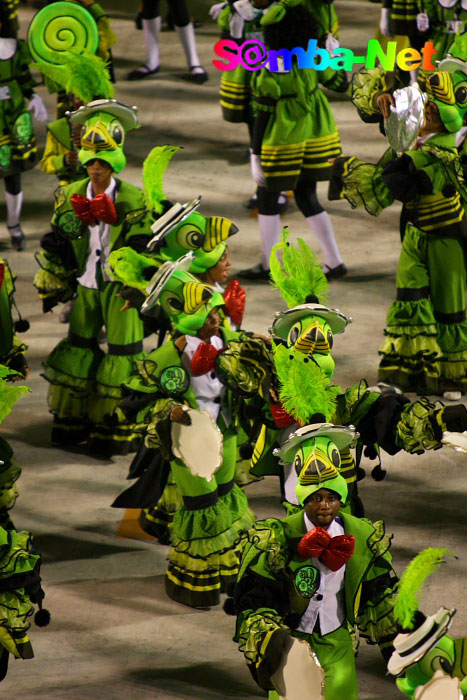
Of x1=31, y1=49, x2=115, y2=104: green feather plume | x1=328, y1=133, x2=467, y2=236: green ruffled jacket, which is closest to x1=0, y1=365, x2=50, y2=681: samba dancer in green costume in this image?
x1=31, y1=49, x2=115, y2=104: green feather plume

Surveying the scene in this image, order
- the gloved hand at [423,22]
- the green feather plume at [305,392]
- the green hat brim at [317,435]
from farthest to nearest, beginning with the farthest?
1. the gloved hand at [423,22]
2. the green feather plume at [305,392]
3. the green hat brim at [317,435]

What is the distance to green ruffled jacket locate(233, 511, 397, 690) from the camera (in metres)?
4.53

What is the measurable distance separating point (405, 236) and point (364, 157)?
2739 millimetres

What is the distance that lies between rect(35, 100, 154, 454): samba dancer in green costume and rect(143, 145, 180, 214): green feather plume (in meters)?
0.18

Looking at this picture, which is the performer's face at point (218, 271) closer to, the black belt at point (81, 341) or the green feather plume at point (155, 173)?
the green feather plume at point (155, 173)

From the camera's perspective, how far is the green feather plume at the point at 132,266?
236 inches

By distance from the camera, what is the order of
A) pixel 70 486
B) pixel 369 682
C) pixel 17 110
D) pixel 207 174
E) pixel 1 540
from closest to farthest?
pixel 1 540 → pixel 369 682 → pixel 70 486 → pixel 17 110 → pixel 207 174

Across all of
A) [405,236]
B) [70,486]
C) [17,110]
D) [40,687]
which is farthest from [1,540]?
[17,110]

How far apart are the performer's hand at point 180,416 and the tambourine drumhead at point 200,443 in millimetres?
12

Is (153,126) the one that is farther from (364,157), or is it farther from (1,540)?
(1,540)

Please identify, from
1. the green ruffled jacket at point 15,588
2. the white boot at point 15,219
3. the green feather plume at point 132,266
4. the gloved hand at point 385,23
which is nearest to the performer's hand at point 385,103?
the green feather plume at point 132,266

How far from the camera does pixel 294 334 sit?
204 inches

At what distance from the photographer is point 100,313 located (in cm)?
680

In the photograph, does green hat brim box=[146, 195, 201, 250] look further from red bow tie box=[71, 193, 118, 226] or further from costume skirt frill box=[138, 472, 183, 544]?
costume skirt frill box=[138, 472, 183, 544]
